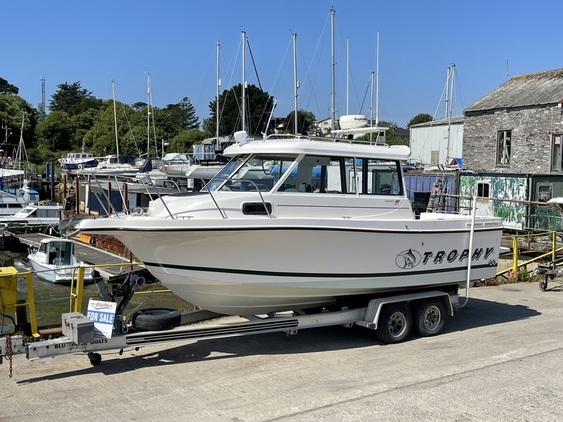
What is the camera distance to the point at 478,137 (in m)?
27.2

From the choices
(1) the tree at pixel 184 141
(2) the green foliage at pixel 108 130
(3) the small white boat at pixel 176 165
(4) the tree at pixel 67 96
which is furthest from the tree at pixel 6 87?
(3) the small white boat at pixel 176 165

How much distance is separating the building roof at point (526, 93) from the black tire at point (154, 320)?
21.2 meters

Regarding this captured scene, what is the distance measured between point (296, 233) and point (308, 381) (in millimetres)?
1753

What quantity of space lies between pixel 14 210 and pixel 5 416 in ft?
118

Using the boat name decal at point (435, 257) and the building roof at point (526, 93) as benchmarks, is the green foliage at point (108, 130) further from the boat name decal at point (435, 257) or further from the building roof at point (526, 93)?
the boat name decal at point (435, 257)

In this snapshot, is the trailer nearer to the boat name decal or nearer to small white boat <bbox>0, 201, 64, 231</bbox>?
the boat name decal

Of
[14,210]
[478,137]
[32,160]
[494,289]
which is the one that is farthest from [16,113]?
[494,289]

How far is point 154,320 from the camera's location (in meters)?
7.03

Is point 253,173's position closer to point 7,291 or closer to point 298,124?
point 7,291

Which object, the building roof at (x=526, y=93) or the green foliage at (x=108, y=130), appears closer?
the building roof at (x=526, y=93)

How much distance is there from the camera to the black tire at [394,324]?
26.5 ft

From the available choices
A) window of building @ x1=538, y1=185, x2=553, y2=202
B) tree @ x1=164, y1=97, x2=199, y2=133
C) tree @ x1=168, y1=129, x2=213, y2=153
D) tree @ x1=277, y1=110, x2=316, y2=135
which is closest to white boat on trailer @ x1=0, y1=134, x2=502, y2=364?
tree @ x1=277, y1=110, x2=316, y2=135

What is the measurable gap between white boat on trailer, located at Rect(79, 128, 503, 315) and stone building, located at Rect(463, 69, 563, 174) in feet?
55.9

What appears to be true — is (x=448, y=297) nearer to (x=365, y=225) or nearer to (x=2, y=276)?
(x=365, y=225)
